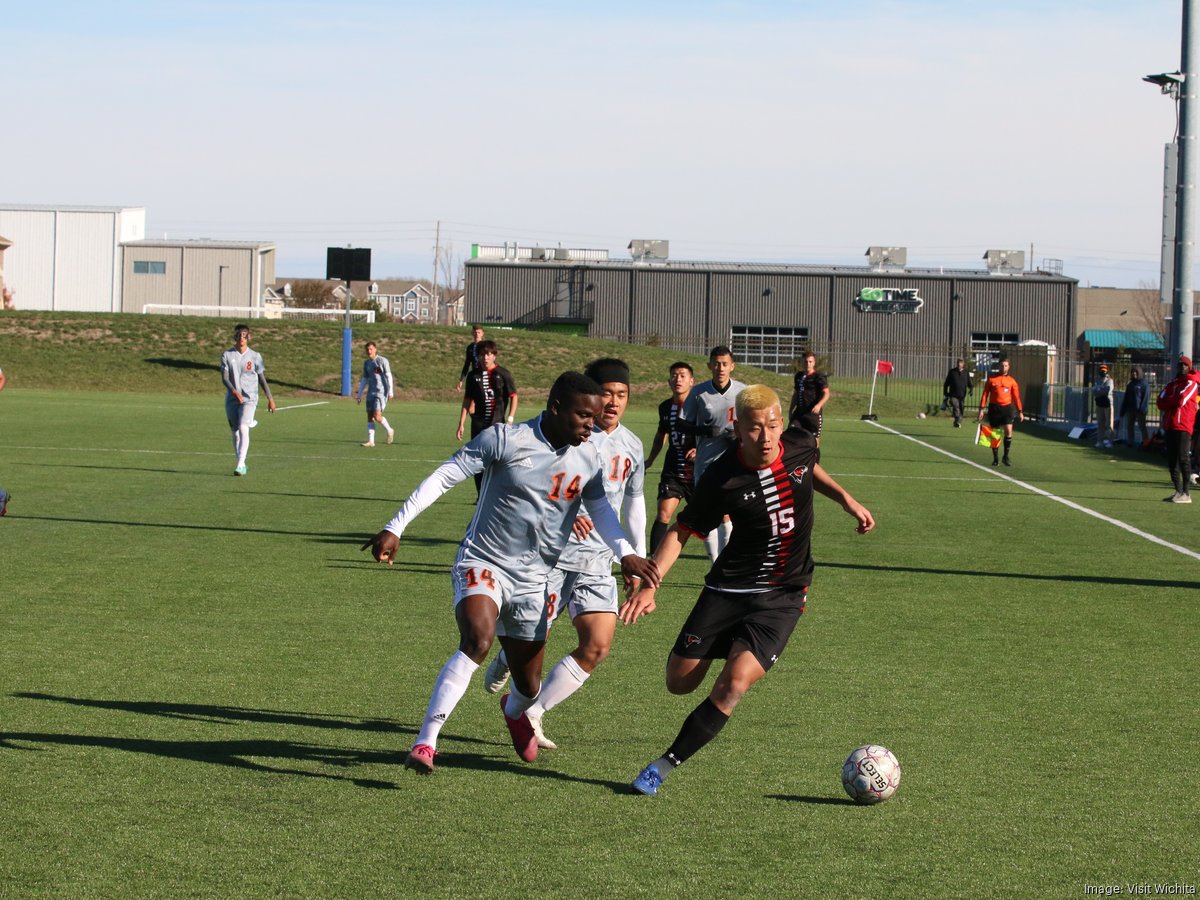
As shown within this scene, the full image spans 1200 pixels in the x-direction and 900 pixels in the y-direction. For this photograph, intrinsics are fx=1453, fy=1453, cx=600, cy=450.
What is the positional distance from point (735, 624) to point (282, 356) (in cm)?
5278

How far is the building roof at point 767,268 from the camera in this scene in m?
79.0

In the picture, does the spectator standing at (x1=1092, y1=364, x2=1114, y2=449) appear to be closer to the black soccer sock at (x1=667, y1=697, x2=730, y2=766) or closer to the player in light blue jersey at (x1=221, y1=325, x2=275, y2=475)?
the player in light blue jersey at (x1=221, y1=325, x2=275, y2=475)

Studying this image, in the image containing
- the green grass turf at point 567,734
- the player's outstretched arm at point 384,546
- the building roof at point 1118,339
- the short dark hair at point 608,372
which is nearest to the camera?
the green grass turf at point 567,734

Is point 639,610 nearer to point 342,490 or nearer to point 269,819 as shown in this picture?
point 269,819

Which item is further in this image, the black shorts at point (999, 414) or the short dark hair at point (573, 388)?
the black shorts at point (999, 414)

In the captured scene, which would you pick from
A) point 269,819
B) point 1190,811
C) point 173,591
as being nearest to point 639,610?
point 269,819

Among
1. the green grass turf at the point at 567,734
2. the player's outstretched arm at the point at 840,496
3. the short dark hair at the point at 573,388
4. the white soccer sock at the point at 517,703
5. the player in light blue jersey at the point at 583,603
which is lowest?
the green grass turf at the point at 567,734

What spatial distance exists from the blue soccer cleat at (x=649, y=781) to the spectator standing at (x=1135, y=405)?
27893 mm

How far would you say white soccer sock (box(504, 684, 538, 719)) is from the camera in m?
6.41

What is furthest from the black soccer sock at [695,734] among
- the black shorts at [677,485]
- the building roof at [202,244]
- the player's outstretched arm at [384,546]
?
the building roof at [202,244]

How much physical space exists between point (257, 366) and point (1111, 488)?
1352cm

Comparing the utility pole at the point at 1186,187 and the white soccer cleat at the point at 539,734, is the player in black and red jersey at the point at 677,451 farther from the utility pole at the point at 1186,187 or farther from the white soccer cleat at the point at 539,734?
the utility pole at the point at 1186,187

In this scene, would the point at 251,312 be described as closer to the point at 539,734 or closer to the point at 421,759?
the point at 539,734

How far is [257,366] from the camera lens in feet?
64.5
